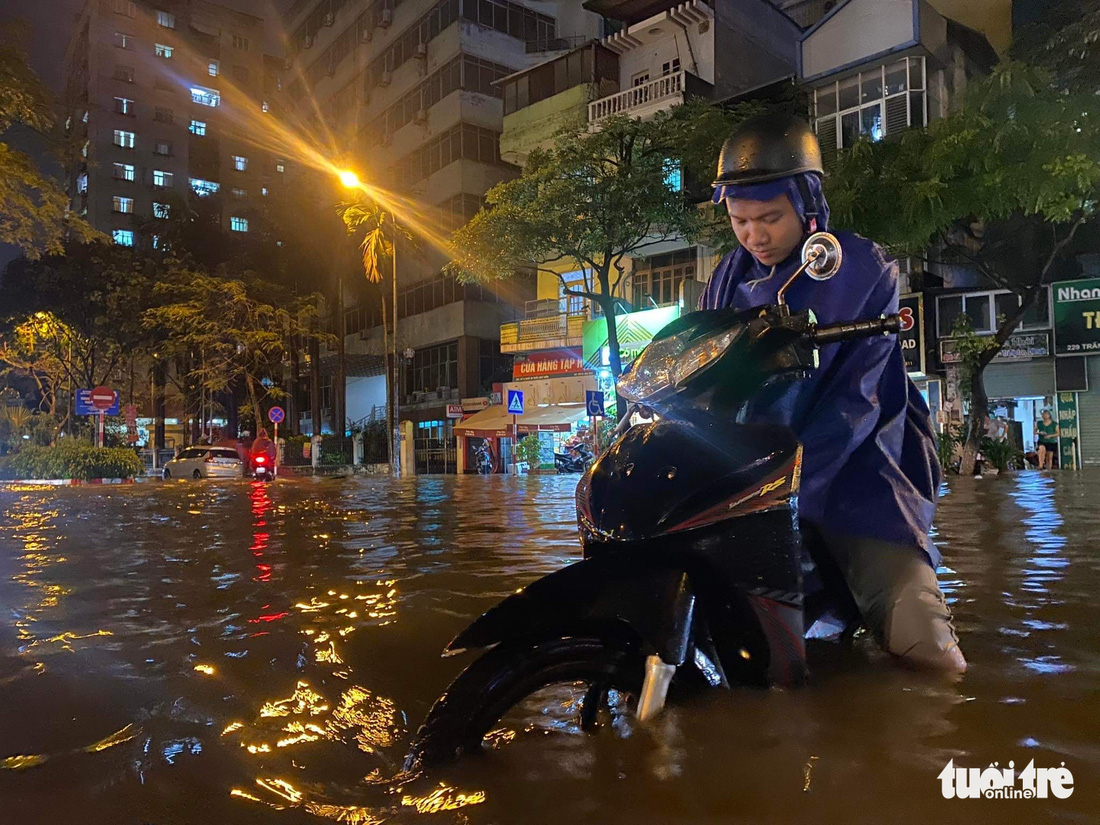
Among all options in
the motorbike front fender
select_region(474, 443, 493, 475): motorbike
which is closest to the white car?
select_region(474, 443, 493, 475): motorbike

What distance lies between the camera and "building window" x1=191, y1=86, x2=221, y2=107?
68812 mm

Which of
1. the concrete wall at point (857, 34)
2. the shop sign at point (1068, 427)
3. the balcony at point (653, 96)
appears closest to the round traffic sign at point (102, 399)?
the balcony at point (653, 96)

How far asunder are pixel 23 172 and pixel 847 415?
14.0 metres

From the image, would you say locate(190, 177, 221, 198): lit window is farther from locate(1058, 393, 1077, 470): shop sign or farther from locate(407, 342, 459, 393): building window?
locate(1058, 393, 1077, 470): shop sign

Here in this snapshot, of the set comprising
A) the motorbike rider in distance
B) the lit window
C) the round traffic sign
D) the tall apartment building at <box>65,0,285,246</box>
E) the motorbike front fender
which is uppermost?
the tall apartment building at <box>65,0,285,246</box>

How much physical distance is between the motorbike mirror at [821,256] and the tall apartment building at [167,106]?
67.5m

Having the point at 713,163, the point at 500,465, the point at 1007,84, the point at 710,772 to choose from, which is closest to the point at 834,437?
the point at 710,772

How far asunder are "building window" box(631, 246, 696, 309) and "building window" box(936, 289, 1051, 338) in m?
7.60

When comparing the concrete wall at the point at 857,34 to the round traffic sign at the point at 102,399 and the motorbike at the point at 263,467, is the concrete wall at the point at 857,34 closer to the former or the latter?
the motorbike at the point at 263,467

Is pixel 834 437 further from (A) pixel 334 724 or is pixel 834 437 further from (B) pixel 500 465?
(B) pixel 500 465

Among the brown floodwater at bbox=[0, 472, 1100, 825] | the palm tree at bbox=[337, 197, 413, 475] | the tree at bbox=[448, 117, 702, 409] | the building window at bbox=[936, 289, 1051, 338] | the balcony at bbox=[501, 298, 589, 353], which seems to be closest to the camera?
the brown floodwater at bbox=[0, 472, 1100, 825]

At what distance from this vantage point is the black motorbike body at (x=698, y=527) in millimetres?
1718

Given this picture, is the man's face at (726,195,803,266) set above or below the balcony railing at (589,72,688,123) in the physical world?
below

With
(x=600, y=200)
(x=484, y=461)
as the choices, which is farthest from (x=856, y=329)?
(x=484, y=461)
